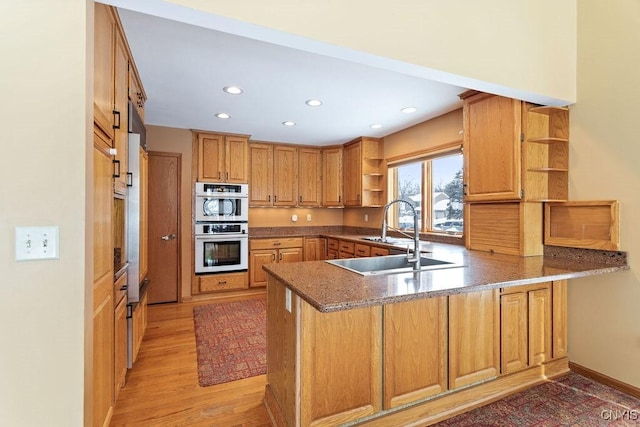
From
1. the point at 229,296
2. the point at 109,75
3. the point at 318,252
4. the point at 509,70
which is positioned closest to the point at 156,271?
the point at 229,296

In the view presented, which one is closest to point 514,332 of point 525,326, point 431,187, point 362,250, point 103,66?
point 525,326

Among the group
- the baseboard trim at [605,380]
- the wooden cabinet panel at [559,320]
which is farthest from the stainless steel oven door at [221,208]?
the baseboard trim at [605,380]

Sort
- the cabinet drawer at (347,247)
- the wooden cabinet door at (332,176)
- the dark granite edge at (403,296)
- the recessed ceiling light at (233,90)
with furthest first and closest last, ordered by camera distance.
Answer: the wooden cabinet door at (332,176) → the cabinet drawer at (347,247) → the recessed ceiling light at (233,90) → the dark granite edge at (403,296)

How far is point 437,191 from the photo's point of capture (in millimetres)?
3908

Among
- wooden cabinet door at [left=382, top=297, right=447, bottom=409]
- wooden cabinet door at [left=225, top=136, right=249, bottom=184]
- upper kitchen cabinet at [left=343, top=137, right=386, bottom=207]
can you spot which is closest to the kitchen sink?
wooden cabinet door at [left=382, top=297, right=447, bottom=409]

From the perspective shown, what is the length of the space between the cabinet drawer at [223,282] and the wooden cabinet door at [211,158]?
1380 millimetres

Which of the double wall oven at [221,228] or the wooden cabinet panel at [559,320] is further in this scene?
the double wall oven at [221,228]

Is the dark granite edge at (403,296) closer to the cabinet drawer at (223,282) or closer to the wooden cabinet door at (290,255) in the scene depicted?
the cabinet drawer at (223,282)

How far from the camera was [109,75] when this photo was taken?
5.66 feet

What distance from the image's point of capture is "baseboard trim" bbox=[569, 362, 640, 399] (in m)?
2.07

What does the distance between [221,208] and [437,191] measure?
2.95m

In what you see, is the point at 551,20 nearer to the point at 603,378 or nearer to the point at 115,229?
the point at 603,378

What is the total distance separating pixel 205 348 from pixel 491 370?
7.59 feet

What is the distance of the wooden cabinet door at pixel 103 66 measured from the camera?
4.75 feet
